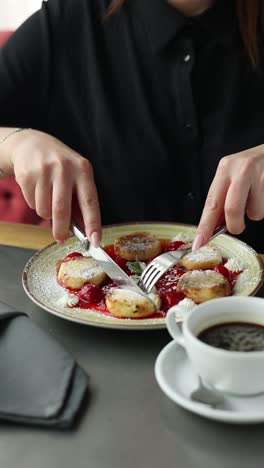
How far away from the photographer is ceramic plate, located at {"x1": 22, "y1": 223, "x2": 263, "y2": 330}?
0.81 m

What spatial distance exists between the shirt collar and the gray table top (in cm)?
77

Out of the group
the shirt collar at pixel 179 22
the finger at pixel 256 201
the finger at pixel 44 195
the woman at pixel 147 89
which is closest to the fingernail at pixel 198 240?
the finger at pixel 256 201

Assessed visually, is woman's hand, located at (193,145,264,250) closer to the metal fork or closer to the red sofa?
the metal fork

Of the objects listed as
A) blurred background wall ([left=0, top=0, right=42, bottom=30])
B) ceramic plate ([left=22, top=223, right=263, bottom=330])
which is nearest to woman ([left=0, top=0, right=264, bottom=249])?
ceramic plate ([left=22, top=223, right=263, bottom=330])

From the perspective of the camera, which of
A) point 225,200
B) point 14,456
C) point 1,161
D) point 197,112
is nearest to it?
point 14,456

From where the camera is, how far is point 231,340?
663 millimetres

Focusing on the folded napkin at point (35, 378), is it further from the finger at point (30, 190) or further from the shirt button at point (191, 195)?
the shirt button at point (191, 195)

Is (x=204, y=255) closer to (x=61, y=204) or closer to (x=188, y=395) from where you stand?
(x=61, y=204)

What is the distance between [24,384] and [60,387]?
4cm

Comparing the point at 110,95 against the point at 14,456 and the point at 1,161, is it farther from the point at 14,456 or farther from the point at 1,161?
the point at 14,456

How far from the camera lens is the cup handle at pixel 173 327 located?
68 centimetres

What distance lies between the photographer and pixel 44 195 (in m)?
0.92

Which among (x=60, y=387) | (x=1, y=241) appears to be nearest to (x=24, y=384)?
(x=60, y=387)

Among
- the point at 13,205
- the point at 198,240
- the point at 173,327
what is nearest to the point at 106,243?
the point at 198,240
